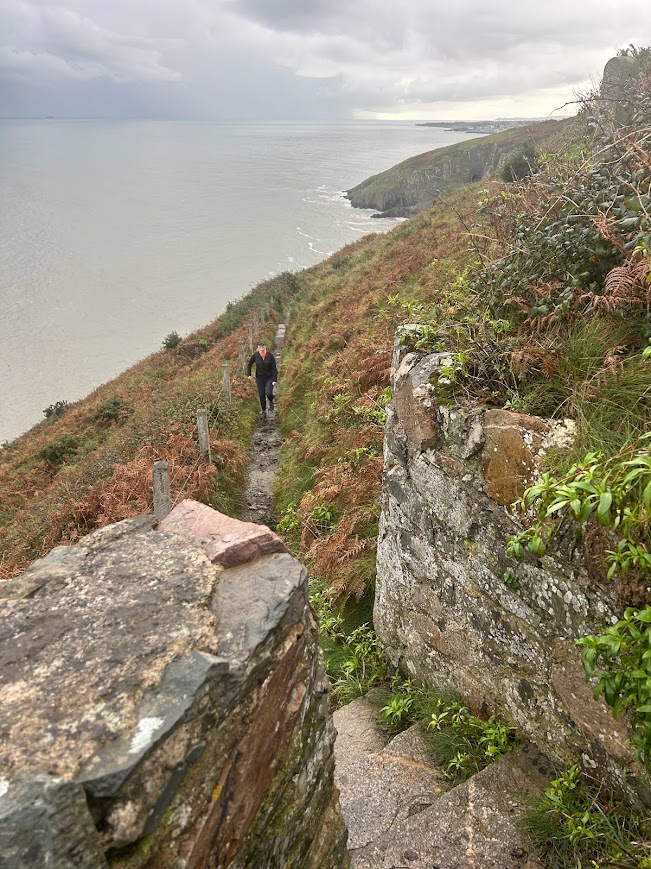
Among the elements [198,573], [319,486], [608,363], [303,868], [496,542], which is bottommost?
[319,486]

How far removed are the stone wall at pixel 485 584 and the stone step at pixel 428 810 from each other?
440 millimetres

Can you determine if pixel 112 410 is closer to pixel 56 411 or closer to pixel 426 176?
pixel 56 411

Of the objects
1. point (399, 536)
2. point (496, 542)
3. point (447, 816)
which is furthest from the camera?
point (399, 536)

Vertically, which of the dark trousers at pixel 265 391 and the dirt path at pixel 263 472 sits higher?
the dark trousers at pixel 265 391

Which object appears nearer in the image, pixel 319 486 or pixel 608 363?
pixel 608 363

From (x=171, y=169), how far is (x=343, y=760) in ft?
528

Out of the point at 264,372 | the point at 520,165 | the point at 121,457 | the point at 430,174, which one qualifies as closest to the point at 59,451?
the point at 121,457

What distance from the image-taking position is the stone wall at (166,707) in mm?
1871

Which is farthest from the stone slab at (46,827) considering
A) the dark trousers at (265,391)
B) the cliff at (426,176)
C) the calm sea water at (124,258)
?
the cliff at (426,176)

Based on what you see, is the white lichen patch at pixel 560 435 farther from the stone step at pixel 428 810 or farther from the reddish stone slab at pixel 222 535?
the stone step at pixel 428 810

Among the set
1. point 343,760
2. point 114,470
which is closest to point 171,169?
point 114,470

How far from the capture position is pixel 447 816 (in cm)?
377

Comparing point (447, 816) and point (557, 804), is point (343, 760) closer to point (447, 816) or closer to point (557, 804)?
point (447, 816)

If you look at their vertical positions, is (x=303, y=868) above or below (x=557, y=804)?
above
